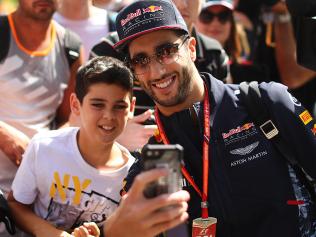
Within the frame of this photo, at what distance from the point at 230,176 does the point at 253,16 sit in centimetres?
346

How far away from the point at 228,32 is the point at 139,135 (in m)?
2.60

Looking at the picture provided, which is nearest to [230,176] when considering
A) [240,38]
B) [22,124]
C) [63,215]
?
[63,215]

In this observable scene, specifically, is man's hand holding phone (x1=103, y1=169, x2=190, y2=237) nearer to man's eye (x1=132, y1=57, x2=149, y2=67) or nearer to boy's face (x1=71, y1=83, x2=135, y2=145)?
man's eye (x1=132, y1=57, x2=149, y2=67)

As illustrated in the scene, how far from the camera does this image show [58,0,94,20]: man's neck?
519 centimetres

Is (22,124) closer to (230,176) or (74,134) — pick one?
(74,134)

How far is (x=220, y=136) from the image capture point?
3.04m

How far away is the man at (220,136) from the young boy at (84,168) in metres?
0.41

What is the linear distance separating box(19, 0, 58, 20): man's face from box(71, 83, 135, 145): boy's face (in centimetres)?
100

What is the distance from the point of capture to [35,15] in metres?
4.33

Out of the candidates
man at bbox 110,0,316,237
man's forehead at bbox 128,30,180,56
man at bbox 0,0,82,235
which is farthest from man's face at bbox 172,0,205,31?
man's forehead at bbox 128,30,180,56

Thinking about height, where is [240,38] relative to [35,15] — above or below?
below

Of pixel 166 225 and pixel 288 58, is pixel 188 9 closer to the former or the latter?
pixel 288 58

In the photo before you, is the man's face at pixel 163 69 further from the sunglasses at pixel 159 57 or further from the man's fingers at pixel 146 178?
the man's fingers at pixel 146 178

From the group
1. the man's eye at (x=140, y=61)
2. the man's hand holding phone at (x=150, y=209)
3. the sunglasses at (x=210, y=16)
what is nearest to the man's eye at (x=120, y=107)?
the man's eye at (x=140, y=61)
